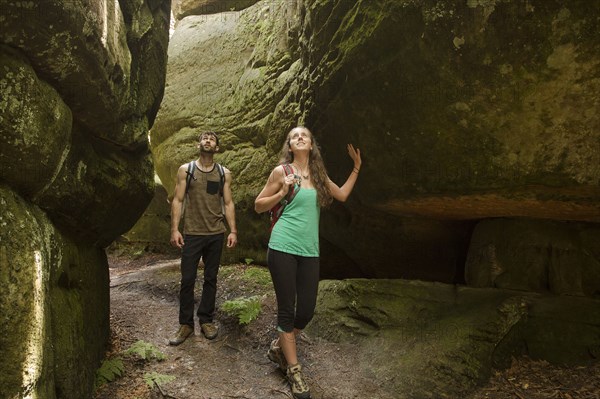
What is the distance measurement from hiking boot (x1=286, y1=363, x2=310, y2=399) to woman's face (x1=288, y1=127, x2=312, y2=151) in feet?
7.81

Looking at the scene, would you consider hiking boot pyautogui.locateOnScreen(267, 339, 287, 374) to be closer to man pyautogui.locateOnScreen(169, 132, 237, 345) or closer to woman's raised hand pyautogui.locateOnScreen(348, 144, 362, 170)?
man pyautogui.locateOnScreen(169, 132, 237, 345)

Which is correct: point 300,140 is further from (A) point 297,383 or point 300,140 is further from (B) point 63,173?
(A) point 297,383

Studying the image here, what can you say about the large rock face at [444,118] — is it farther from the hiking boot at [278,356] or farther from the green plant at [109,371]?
the green plant at [109,371]

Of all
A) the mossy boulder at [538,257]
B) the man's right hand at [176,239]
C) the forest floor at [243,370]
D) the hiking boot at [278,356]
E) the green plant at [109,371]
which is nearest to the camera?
the forest floor at [243,370]

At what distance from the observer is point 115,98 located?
15.2ft

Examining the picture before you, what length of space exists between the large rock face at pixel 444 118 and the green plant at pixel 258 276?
1.17 metres

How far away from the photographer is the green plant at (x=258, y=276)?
7.78 meters

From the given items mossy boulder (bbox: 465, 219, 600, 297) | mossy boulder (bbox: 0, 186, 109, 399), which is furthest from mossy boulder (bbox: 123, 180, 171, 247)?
mossy boulder (bbox: 465, 219, 600, 297)

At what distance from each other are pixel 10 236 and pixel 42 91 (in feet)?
4.01

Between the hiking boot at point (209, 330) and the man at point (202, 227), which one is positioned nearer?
the man at point (202, 227)

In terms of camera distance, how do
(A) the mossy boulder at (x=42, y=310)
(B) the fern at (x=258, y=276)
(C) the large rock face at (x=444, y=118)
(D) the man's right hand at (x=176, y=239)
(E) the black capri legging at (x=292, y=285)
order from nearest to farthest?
1. (A) the mossy boulder at (x=42, y=310)
2. (C) the large rock face at (x=444, y=118)
3. (E) the black capri legging at (x=292, y=285)
4. (D) the man's right hand at (x=176, y=239)
5. (B) the fern at (x=258, y=276)

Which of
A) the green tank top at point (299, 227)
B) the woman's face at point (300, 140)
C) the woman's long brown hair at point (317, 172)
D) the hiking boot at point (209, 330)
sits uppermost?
the woman's face at point (300, 140)

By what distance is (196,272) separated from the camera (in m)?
5.68

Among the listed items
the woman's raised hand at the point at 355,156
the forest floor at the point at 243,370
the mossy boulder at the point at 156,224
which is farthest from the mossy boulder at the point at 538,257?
the mossy boulder at the point at 156,224
